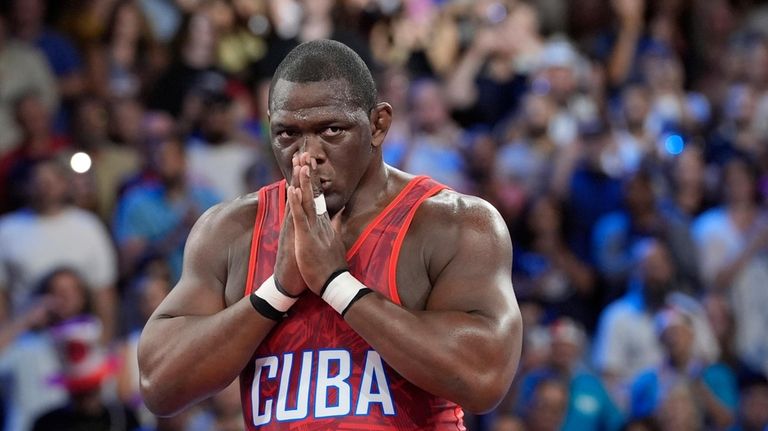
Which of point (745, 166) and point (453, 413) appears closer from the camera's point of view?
point (453, 413)

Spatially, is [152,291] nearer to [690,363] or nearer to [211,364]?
[690,363]

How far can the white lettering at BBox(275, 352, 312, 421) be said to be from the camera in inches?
139

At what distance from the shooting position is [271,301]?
3.47 meters

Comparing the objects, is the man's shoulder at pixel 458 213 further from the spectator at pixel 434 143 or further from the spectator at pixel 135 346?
the spectator at pixel 434 143

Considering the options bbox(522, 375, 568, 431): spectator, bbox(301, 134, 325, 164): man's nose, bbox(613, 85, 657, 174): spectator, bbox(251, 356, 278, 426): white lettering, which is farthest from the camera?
bbox(613, 85, 657, 174): spectator

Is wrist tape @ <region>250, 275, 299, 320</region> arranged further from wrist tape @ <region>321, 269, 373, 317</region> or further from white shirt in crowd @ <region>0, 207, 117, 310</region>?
white shirt in crowd @ <region>0, 207, 117, 310</region>

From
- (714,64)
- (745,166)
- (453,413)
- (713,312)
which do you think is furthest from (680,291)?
(453,413)

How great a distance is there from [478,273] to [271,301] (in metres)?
0.56

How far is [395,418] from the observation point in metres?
3.52

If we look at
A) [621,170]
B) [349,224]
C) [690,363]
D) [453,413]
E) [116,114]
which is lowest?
[690,363]

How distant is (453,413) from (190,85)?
6.74 meters

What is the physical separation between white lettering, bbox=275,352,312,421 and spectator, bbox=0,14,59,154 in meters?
6.62

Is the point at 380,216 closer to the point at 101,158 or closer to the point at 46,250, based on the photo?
the point at 46,250

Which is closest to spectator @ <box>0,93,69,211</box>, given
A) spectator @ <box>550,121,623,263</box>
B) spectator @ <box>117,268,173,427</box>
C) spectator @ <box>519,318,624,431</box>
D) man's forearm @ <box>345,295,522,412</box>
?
spectator @ <box>117,268,173,427</box>
